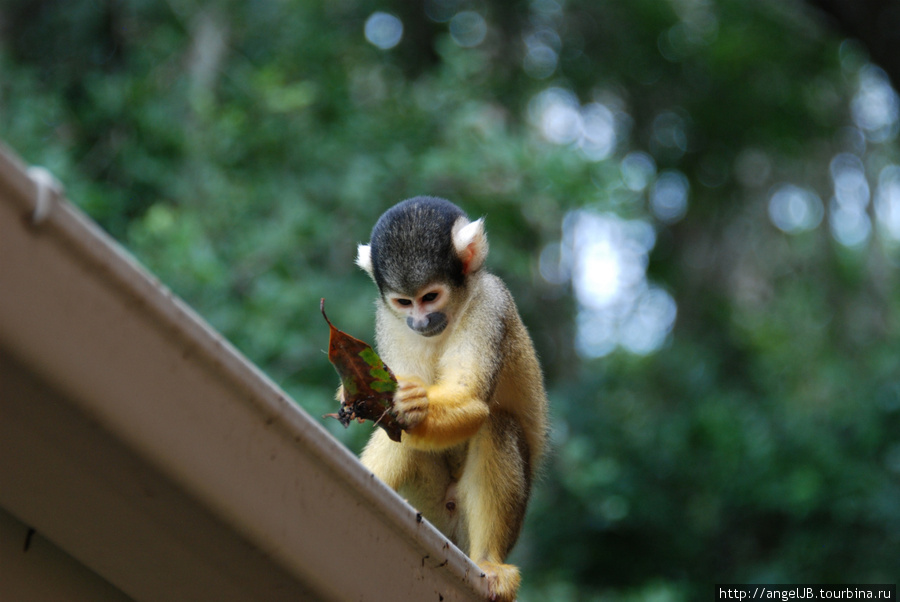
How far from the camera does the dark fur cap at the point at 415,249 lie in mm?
1921

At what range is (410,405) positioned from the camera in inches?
59.9

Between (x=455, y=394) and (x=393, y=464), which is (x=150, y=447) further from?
(x=393, y=464)

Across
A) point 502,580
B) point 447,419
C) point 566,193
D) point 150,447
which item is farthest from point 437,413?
point 566,193

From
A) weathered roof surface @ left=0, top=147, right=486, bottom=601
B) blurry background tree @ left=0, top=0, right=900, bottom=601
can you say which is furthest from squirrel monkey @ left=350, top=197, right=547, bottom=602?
blurry background tree @ left=0, top=0, right=900, bottom=601

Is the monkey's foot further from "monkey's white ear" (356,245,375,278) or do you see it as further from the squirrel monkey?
"monkey's white ear" (356,245,375,278)

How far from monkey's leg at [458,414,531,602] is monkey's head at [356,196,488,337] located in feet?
0.95

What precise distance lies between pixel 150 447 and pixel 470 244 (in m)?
1.34

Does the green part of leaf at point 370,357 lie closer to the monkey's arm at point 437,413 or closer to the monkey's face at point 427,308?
the monkey's arm at point 437,413

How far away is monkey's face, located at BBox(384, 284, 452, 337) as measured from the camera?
1900mm

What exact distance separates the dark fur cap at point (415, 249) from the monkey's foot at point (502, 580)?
0.66 m

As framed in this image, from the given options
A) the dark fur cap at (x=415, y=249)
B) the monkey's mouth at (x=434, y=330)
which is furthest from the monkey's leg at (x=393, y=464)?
the dark fur cap at (x=415, y=249)

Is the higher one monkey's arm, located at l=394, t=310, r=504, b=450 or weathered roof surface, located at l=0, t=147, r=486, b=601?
weathered roof surface, located at l=0, t=147, r=486, b=601

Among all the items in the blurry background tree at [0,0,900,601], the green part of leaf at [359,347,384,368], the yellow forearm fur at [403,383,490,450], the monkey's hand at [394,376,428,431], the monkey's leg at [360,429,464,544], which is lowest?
the blurry background tree at [0,0,900,601]

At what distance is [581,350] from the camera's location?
720cm
